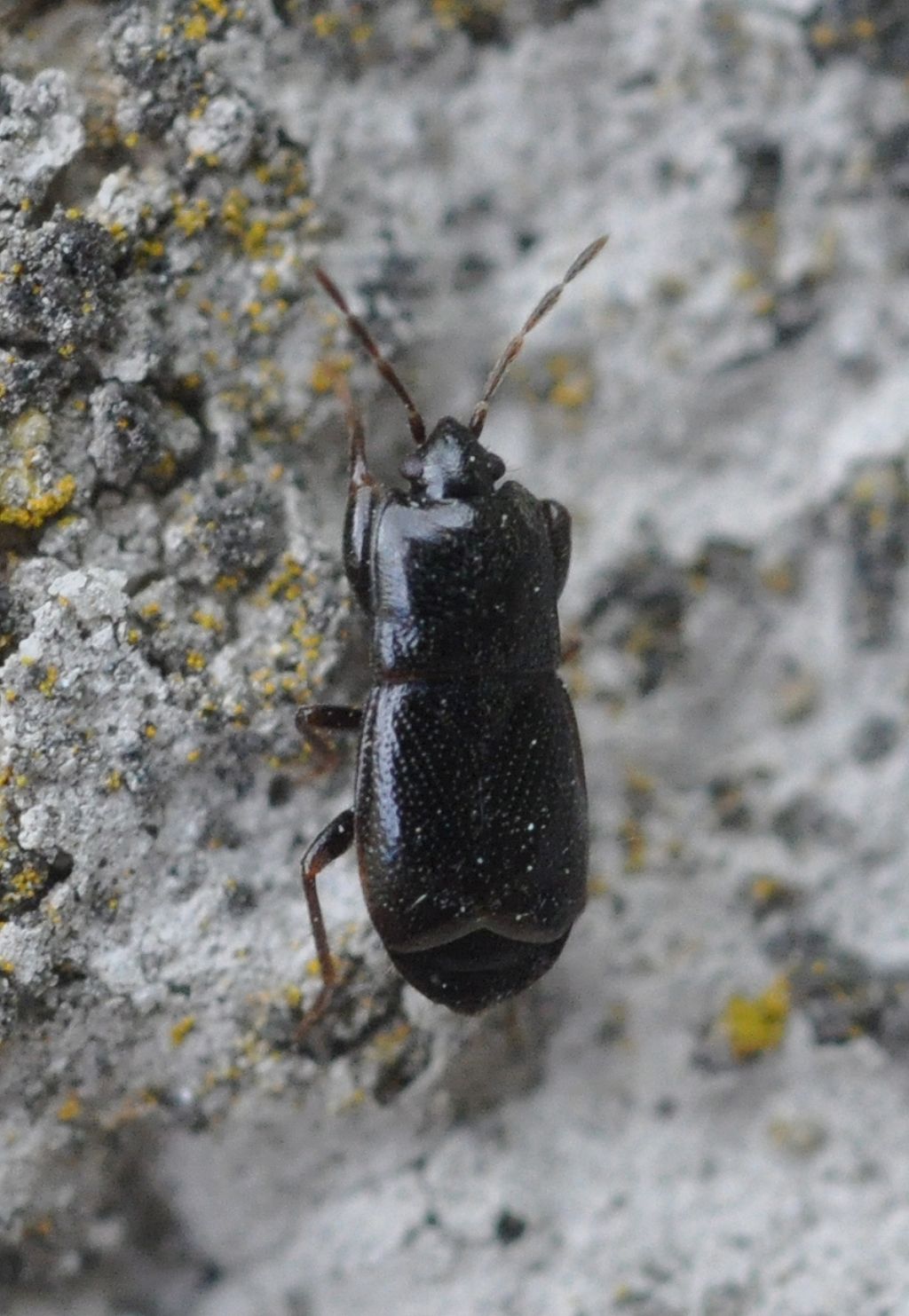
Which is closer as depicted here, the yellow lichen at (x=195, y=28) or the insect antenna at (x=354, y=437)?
the yellow lichen at (x=195, y=28)

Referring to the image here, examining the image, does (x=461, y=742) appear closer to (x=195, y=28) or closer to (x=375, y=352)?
(x=375, y=352)

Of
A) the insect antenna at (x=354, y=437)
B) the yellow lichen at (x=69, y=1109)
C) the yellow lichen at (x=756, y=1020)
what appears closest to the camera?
the yellow lichen at (x=69, y=1109)

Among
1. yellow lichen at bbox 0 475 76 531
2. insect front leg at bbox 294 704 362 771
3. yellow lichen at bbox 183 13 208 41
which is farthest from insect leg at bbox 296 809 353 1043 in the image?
yellow lichen at bbox 183 13 208 41

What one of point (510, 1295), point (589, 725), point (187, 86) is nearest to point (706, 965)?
point (589, 725)

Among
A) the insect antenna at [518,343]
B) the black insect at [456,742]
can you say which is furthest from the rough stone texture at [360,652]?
the insect antenna at [518,343]

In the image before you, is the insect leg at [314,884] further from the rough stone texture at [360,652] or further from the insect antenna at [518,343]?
the insect antenna at [518,343]

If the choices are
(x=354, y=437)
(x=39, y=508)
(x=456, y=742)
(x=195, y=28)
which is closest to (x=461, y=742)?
(x=456, y=742)

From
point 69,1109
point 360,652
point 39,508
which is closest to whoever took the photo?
point 39,508

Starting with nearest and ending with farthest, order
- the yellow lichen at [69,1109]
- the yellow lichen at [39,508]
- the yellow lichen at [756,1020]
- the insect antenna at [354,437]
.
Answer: the yellow lichen at [39,508], the yellow lichen at [69,1109], the insect antenna at [354,437], the yellow lichen at [756,1020]
